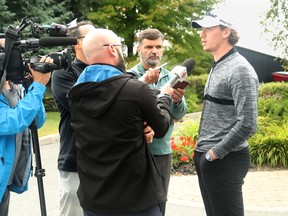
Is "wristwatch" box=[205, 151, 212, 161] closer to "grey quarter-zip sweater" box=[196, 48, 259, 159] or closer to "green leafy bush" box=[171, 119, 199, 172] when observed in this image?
"grey quarter-zip sweater" box=[196, 48, 259, 159]

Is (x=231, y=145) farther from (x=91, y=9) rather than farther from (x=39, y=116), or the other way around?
(x=91, y=9)

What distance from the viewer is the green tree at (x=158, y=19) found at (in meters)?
21.8

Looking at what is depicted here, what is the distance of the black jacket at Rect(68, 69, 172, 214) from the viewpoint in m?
2.73

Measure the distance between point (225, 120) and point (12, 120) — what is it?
1610 mm

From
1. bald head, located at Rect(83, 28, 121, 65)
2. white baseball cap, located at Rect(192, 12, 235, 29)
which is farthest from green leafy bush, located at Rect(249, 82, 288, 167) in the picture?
bald head, located at Rect(83, 28, 121, 65)

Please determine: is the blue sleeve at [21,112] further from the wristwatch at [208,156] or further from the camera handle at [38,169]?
the wristwatch at [208,156]

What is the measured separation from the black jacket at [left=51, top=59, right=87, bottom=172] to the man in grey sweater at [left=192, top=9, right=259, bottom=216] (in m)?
1.06

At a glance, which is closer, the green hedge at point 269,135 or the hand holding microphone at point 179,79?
the hand holding microphone at point 179,79

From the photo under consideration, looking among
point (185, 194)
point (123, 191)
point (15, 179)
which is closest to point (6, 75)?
point (15, 179)

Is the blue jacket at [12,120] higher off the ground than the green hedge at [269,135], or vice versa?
the blue jacket at [12,120]

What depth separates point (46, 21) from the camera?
55.2ft

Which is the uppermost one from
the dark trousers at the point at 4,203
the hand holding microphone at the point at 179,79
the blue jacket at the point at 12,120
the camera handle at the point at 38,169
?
the hand holding microphone at the point at 179,79

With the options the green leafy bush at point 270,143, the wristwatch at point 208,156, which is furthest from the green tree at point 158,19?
the wristwatch at point 208,156

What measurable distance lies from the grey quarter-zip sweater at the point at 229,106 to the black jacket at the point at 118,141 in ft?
2.40
